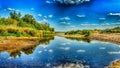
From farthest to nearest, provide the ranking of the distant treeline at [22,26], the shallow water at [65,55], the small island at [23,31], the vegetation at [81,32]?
the vegetation at [81,32]
the distant treeline at [22,26]
the small island at [23,31]
the shallow water at [65,55]

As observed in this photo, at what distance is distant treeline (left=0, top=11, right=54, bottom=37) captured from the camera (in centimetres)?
1967

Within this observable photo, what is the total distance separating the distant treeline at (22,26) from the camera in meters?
19.7

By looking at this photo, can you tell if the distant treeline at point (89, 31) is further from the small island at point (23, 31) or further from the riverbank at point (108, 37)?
the small island at point (23, 31)

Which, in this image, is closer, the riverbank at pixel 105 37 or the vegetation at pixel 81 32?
the vegetation at pixel 81 32

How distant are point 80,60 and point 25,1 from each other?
5.14 metres

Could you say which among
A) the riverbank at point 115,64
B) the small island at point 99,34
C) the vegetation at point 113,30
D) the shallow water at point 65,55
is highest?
the vegetation at point 113,30

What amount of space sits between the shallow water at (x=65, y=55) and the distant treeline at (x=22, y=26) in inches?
37.0

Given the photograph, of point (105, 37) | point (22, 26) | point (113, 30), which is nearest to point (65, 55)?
point (113, 30)

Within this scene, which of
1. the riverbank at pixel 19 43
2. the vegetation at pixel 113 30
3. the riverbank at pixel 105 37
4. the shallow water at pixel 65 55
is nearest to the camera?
the shallow water at pixel 65 55

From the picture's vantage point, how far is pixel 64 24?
19438 mm

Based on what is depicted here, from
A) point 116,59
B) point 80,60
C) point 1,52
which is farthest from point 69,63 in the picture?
point 1,52

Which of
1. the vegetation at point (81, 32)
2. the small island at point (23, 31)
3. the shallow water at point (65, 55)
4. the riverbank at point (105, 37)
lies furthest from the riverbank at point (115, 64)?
the small island at point (23, 31)

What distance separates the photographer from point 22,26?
67.6ft

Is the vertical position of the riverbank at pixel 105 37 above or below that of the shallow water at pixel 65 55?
above
